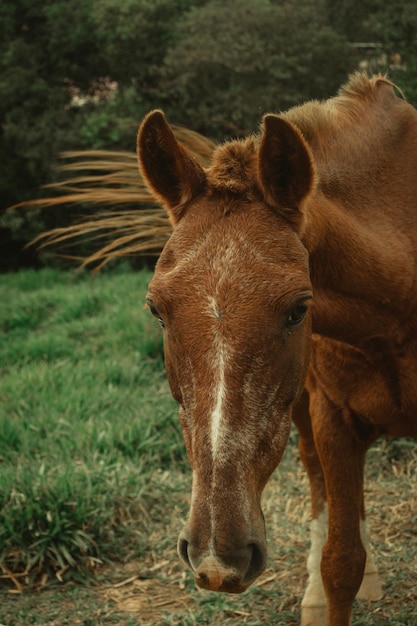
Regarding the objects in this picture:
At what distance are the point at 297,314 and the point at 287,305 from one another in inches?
3.2

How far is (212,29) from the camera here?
51.3 feet

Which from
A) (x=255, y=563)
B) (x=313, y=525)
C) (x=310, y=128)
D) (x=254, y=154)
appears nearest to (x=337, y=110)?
(x=310, y=128)

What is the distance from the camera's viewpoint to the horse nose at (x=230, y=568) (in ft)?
6.75

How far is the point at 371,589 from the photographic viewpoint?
3.96m

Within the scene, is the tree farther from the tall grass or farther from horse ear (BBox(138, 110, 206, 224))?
horse ear (BBox(138, 110, 206, 224))

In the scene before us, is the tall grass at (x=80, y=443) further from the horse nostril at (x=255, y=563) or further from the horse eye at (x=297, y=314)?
the horse eye at (x=297, y=314)

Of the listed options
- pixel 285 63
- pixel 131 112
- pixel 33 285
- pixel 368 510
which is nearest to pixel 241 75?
pixel 285 63

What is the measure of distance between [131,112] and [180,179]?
15.6 metres

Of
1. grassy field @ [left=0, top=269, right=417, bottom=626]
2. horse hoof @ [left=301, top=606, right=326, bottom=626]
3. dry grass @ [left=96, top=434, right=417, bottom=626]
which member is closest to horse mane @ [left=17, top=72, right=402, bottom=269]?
grassy field @ [left=0, top=269, right=417, bottom=626]

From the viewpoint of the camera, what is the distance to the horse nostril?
83.9 inches

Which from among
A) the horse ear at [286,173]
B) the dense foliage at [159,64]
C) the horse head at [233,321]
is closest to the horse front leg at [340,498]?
the horse head at [233,321]

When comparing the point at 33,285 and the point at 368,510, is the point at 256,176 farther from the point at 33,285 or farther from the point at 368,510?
the point at 33,285

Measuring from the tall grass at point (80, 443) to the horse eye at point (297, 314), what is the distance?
253cm

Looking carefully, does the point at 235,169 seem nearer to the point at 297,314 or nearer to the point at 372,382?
the point at 297,314
